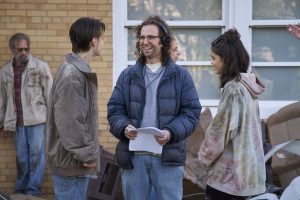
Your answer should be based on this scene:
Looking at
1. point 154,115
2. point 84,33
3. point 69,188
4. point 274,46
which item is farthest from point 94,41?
point 274,46

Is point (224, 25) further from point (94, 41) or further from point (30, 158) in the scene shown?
point (94, 41)

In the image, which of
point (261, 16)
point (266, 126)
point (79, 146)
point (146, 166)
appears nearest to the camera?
point (79, 146)

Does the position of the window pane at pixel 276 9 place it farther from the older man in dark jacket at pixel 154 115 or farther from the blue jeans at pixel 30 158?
the older man in dark jacket at pixel 154 115

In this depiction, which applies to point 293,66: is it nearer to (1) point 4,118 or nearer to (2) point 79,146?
(1) point 4,118

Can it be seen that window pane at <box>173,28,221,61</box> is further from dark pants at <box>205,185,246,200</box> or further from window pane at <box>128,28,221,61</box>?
dark pants at <box>205,185,246,200</box>

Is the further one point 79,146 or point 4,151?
point 4,151

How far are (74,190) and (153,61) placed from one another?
1.05 meters

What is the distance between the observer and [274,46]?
721 centimetres

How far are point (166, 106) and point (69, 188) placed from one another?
847mm

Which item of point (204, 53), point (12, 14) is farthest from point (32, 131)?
point (204, 53)

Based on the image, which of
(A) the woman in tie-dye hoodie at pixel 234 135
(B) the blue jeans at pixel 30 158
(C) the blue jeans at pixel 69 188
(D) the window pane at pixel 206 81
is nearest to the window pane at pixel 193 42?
(D) the window pane at pixel 206 81

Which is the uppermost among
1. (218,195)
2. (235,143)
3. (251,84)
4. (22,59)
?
(22,59)

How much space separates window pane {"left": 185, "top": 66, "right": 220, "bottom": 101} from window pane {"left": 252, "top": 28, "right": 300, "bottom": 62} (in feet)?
1.77

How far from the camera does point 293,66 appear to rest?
7.18 m
